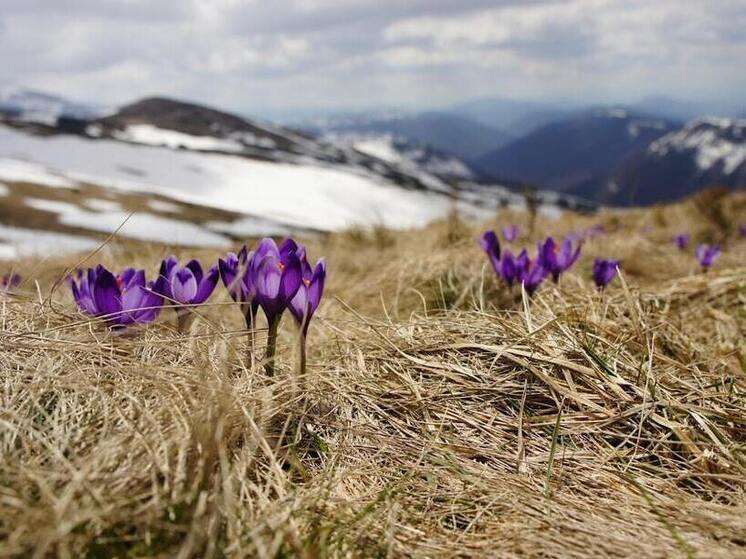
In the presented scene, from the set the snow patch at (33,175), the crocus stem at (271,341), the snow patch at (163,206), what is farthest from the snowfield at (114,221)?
the crocus stem at (271,341)

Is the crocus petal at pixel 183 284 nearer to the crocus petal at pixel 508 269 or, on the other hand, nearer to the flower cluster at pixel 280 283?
the flower cluster at pixel 280 283

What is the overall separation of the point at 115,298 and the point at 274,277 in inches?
23.0

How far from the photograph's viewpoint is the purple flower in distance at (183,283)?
2094 millimetres

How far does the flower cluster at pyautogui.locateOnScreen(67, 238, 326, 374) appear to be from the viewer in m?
1.87

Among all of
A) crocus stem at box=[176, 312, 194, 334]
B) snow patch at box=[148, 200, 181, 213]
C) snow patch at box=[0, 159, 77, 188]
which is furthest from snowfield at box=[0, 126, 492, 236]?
crocus stem at box=[176, 312, 194, 334]

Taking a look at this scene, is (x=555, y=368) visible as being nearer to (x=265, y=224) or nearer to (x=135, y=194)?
(x=265, y=224)

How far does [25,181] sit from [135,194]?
4.39 m

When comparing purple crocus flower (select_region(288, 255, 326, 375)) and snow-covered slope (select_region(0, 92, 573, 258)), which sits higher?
snow-covered slope (select_region(0, 92, 573, 258))

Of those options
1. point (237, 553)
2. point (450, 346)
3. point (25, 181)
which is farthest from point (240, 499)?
point (25, 181)

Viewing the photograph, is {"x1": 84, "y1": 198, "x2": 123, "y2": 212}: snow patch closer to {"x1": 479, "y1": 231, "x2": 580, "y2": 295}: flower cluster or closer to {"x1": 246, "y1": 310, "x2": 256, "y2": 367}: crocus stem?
{"x1": 479, "y1": 231, "x2": 580, "y2": 295}: flower cluster

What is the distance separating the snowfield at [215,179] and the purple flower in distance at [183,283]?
80.7 ft

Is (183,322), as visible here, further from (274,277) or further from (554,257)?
(554,257)

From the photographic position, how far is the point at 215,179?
133 ft

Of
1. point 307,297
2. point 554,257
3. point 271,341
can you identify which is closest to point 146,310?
point 271,341
